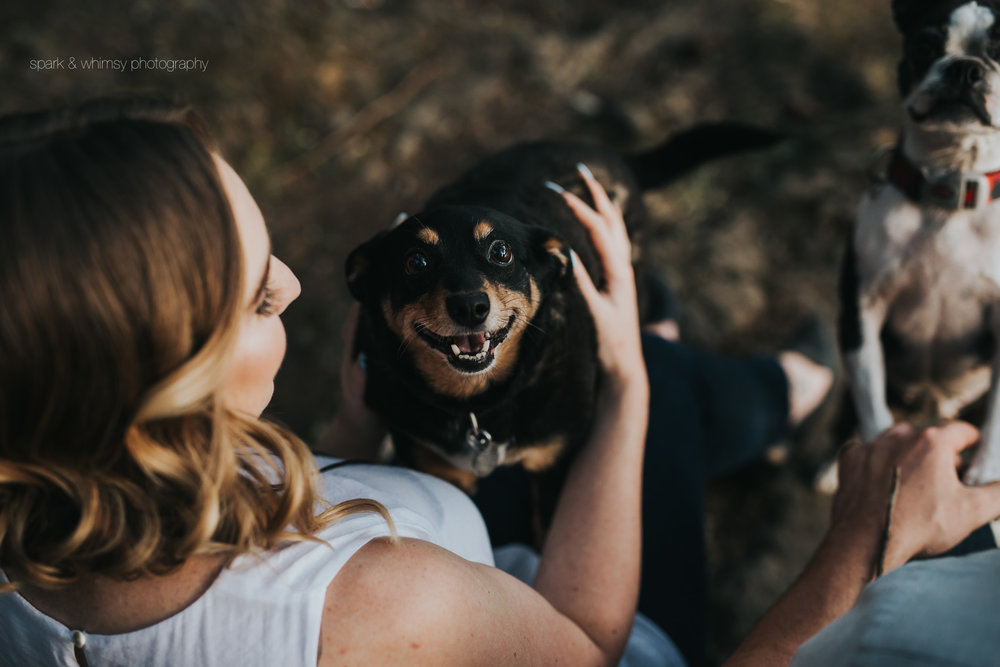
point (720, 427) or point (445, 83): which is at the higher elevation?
point (445, 83)

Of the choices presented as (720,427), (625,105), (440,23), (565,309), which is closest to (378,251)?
(565,309)

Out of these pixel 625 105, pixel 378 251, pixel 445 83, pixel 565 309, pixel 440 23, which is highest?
pixel 440 23

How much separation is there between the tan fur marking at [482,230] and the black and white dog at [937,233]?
95cm

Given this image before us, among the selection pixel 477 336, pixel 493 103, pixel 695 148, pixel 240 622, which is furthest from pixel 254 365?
pixel 493 103

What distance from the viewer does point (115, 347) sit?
0.78m

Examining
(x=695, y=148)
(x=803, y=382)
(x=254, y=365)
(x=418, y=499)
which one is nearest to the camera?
(x=254, y=365)

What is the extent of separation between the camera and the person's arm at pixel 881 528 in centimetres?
114

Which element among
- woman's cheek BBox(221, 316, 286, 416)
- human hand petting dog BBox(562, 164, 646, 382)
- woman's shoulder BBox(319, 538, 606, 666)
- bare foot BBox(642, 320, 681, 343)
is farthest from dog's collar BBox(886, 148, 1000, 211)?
woman's cheek BBox(221, 316, 286, 416)

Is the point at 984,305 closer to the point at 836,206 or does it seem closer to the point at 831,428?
the point at 831,428

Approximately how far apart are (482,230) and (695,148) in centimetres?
107

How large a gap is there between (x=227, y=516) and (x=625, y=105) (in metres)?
3.24

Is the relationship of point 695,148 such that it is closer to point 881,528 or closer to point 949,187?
point 949,187

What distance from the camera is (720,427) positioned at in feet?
6.29

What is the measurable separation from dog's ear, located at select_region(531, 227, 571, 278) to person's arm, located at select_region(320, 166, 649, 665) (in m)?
0.04
